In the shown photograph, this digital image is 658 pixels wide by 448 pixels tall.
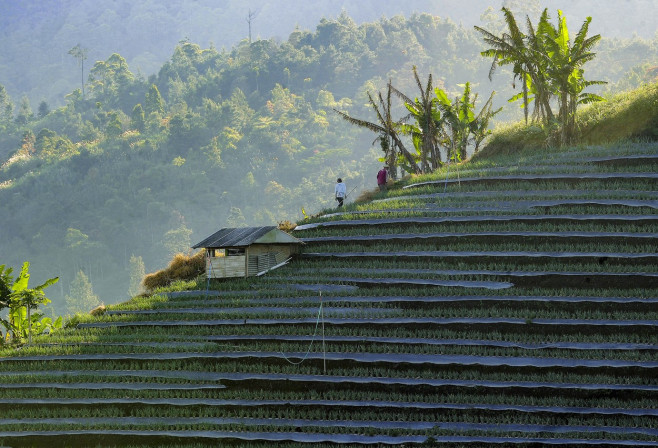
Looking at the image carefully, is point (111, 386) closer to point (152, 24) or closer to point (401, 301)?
point (401, 301)

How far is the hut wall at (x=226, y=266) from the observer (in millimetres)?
25141

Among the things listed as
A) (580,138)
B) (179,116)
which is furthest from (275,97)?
(580,138)

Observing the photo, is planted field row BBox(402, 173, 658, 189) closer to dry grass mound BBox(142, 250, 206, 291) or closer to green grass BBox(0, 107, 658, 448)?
green grass BBox(0, 107, 658, 448)

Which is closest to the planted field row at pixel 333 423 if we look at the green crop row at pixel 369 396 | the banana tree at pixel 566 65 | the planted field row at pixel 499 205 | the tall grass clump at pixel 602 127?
the green crop row at pixel 369 396

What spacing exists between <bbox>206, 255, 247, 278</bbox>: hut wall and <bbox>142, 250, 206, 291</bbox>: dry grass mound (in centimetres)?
288

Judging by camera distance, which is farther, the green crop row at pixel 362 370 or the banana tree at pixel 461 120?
the banana tree at pixel 461 120

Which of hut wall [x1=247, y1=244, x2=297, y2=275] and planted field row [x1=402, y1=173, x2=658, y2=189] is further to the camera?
planted field row [x1=402, y1=173, x2=658, y2=189]

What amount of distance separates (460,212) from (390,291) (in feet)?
14.7

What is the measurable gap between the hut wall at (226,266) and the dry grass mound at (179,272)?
288 centimetres

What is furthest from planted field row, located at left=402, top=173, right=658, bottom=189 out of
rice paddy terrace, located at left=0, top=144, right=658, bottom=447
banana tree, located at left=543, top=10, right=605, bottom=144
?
banana tree, located at left=543, top=10, right=605, bottom=144

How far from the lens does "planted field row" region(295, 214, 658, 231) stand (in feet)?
78.8

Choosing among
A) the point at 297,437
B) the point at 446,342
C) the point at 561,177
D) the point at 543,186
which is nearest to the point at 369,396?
the point at 297,437

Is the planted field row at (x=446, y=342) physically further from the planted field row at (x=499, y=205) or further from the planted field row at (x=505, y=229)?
the planted field row at (x=499, y=205)

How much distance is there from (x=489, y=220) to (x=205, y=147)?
66347 mm
